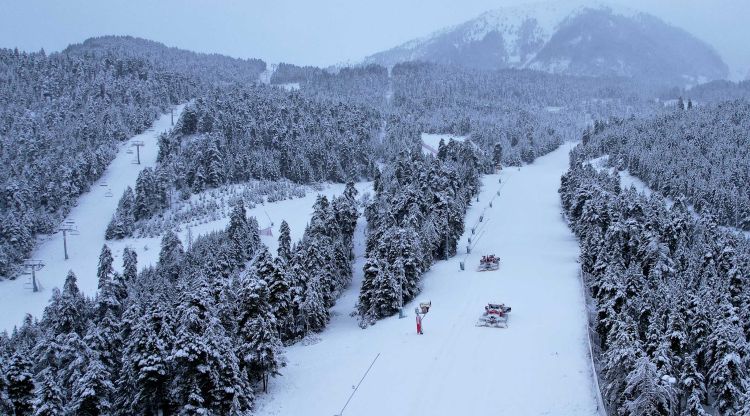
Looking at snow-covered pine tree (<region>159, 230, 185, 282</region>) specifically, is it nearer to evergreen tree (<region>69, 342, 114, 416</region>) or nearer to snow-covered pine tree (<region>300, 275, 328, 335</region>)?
snow-covered pine tree (<region>300, 275, 328, 335</region>)

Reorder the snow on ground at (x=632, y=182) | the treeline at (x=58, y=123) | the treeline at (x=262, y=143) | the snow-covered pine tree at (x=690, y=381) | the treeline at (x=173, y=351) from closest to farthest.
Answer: the snow-covered pine tree at (x=690, y=381) → the treeline at (x=173, y=351) → the snow on ground at (x=632, y=182) → the treeline at (x=58, y=123) → the treeline at (x=262, y=143)

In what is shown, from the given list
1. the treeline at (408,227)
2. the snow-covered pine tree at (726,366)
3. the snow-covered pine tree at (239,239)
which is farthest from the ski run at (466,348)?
the snow-covered pine tree at (239,239)

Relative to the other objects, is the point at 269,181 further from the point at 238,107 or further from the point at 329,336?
the point at 329,336

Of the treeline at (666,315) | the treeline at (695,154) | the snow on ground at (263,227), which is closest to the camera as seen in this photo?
the treeline at (666,315)

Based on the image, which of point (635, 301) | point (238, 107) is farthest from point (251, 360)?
point (238, 107)

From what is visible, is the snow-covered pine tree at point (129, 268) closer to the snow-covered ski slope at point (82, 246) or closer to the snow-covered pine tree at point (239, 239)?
the snow-covered ski slope at point (82, 246)

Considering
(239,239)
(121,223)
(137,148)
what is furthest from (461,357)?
(137,148)

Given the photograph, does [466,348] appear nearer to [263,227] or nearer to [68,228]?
[263,227]
